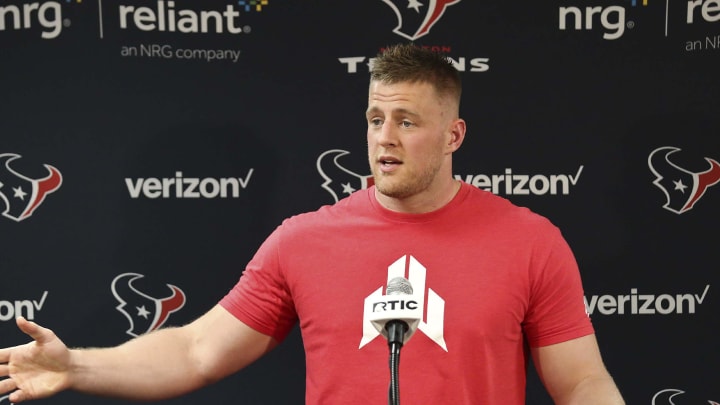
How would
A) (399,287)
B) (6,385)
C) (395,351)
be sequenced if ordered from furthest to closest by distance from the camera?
(6,385) → (399,287) → (395,351)

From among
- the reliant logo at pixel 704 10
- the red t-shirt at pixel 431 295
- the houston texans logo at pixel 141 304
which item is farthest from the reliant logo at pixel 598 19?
the houston texans logo at pixel 141 304

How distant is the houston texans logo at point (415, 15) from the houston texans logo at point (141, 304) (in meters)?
1.14

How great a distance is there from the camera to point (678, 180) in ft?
8.87

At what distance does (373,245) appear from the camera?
75.6 inches

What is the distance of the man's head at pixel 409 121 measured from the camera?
6.08 ft

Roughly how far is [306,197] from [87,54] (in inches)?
33.2

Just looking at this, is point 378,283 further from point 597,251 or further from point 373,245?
point 597,251

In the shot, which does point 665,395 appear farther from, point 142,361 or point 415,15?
point 142,361

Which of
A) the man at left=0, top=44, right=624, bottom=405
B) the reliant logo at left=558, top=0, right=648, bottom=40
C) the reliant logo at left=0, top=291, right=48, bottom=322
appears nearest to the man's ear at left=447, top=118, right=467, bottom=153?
the man at left=0, top=44, right=624, bottom=405

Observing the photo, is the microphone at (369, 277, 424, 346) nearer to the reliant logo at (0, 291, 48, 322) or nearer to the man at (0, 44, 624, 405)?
the man at (0, 44, 624, 405)

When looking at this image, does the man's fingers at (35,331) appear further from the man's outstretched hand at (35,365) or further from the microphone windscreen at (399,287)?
the microphone windscreen at (399,287)

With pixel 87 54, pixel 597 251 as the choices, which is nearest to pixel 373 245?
pixel 597 251

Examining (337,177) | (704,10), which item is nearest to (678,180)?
(704,10)

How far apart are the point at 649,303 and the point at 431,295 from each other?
1.21 metres
